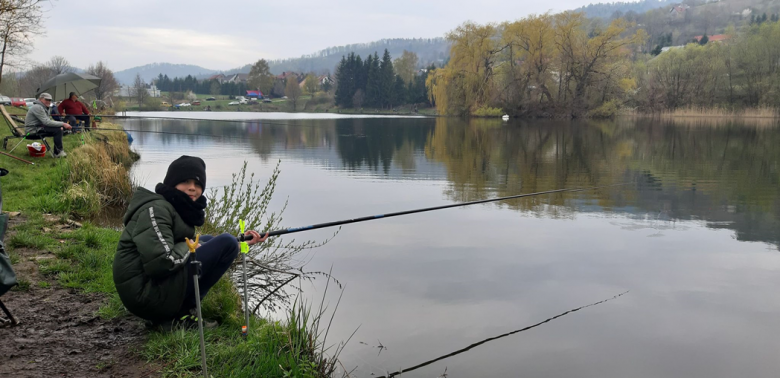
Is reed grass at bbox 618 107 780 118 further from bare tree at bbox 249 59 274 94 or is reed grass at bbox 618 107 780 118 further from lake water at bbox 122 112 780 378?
bare tree at bbox 249 59 274 94

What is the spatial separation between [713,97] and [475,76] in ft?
68.8

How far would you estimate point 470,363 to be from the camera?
4.50m

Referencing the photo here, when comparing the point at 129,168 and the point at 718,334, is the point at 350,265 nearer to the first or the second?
the point at 718,334

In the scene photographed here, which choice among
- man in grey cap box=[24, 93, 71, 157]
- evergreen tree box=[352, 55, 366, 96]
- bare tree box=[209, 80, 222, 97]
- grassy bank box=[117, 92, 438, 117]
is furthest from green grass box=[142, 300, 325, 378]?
bare tree box=[209, 80, 222, 97]

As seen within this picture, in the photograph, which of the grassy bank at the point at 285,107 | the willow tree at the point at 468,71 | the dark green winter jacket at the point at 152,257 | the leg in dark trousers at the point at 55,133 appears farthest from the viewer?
the grassy bank at the point at 285,107

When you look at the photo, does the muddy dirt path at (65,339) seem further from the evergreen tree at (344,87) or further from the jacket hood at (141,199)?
the evergreen tree at (344,87)

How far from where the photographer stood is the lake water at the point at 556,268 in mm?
4676

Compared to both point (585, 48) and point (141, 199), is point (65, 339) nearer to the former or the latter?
point (141, 199)

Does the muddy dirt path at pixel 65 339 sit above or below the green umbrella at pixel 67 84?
below

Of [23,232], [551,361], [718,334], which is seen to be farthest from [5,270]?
[718,334]

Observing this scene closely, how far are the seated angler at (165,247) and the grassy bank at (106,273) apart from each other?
12.6 inches

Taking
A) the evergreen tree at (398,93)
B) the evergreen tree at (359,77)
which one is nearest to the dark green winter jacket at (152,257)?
the evergreen tree at (398,93)

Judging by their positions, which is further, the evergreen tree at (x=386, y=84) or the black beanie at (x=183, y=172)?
the evergreen tree at (x=386, y=84)

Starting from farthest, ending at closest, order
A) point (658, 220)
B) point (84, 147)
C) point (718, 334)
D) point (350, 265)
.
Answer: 1. point (84, 147)
2. point (658, 220)
3. point (350, 265)
4. point (718, 334)
